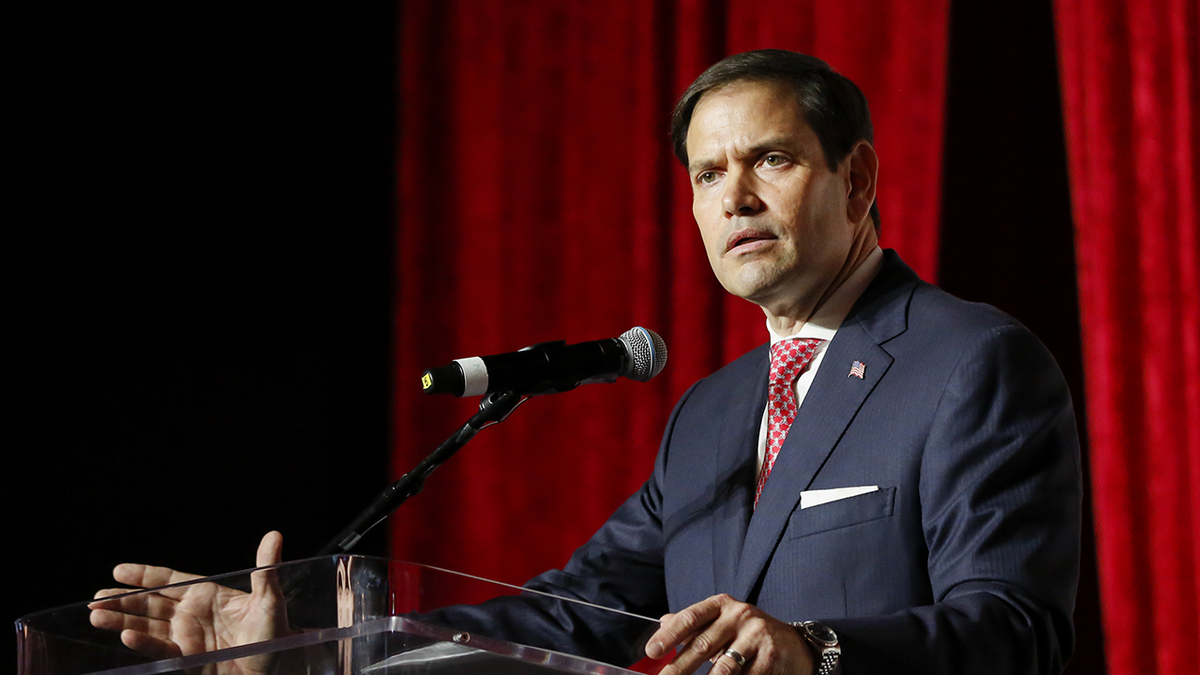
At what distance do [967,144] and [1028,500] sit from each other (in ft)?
4.63

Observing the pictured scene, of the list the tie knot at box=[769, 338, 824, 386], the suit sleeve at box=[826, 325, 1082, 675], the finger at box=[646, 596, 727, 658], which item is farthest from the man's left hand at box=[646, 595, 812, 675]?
the tie knot at box=[769, 338, 824, 386]

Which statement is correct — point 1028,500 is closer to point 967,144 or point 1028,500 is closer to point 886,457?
point 886,457

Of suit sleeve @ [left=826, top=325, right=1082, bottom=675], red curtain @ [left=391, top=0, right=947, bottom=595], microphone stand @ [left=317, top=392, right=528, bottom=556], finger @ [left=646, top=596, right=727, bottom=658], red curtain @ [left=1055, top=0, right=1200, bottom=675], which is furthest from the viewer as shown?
red curtain @ [left=391, top=0, right=947, bottom=595]

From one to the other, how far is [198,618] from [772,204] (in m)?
1.07

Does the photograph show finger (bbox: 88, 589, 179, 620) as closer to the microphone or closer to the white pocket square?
the microphone

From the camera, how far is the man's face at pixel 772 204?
176cm

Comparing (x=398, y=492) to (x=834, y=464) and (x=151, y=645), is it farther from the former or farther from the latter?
(x=834, y=464)

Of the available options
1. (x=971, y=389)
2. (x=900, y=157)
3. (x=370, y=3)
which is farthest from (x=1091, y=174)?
(x=370, y=3)

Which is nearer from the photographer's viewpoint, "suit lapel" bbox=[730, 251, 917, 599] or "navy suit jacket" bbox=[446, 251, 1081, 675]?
"navy suit jacket" bbox=[446, 251, 1081, 675]

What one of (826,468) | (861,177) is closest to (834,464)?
(826,468)

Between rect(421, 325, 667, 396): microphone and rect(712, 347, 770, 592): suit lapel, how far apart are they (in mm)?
324

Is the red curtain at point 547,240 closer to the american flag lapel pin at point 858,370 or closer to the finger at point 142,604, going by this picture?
the american flag lapel pin at point 858,370

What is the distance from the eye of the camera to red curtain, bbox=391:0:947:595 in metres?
3.04

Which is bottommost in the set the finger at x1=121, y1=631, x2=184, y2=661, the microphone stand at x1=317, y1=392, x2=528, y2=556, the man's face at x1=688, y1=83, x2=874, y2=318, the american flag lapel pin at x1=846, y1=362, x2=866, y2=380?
the finger at x1=121, y1=631, x2=184, y2=661
